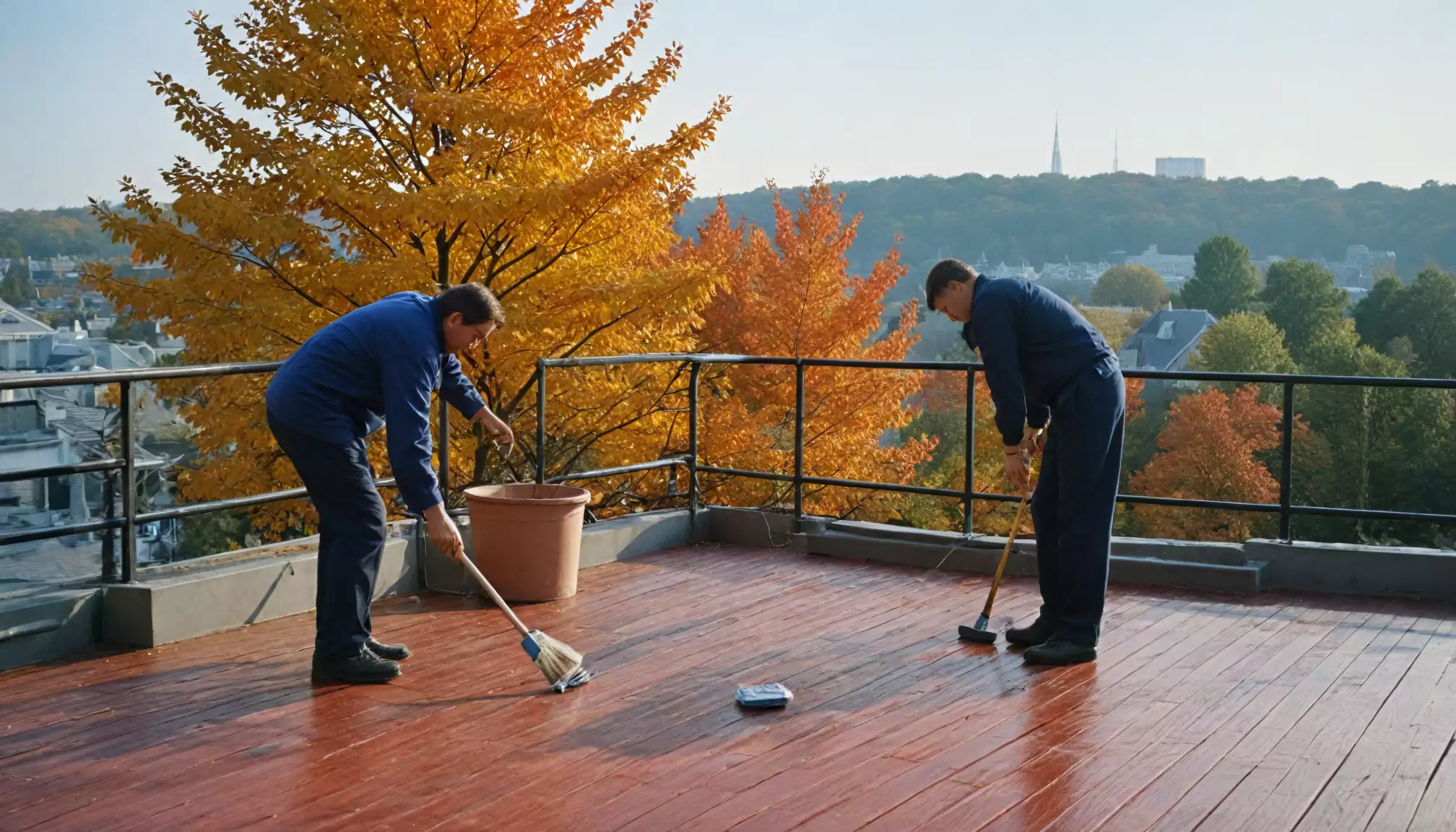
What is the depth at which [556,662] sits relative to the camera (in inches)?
171

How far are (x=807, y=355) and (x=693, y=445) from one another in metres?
17.2

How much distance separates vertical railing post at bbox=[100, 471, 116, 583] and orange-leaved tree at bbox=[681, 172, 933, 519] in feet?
42.1

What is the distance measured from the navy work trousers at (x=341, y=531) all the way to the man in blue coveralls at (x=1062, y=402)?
2118 mm

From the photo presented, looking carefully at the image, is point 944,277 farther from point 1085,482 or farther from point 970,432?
point 970,432

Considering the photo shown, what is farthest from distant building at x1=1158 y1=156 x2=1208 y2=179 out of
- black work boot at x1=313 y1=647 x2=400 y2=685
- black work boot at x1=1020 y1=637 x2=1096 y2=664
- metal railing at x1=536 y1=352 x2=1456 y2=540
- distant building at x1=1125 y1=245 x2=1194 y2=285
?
black work boot at x1=313 y1=647 x2=400 y2=685

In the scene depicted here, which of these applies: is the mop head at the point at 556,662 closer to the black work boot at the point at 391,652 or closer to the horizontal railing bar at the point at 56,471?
the black work boot at the point at 391,652

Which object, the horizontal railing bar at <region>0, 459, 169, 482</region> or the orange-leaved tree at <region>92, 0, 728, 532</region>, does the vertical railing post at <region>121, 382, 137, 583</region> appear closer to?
the horizontal railing bar at <region>0, 459, 169, 482</region>

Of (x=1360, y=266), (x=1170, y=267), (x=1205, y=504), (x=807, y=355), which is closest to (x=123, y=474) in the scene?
(x=1205, y=504)

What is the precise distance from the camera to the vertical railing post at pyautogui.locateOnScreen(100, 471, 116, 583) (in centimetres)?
481

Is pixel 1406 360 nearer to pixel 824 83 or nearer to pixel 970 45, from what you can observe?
pixel 970 45

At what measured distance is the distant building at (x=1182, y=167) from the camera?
60406 mm

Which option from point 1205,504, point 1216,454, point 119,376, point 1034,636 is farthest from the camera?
point 1216,454

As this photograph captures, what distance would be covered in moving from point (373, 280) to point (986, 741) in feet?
27.5

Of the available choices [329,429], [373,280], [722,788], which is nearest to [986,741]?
[722,788]
